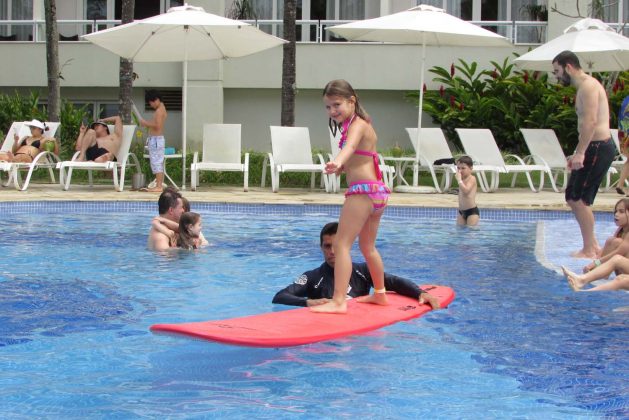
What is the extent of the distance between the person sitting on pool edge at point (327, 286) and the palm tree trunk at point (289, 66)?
33.8 ft

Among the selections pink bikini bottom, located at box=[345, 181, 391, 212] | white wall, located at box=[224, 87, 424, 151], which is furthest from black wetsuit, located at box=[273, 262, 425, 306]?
white wall, located at box=[224, 87, 424, 151]

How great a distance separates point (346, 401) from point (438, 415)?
1.55 feet

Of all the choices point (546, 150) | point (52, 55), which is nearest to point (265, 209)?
point (546, 150)

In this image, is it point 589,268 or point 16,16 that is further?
point 16,16

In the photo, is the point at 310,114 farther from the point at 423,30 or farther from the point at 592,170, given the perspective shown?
the point at 592,170

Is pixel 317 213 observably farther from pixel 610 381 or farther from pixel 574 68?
pixel 610 381

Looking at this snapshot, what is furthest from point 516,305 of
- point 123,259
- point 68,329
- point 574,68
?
point 123,259

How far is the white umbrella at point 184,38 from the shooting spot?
1475 centimetres

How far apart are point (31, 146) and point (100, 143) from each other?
1.18 m

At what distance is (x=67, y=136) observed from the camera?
19203 mm

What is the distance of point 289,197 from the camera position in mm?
13945

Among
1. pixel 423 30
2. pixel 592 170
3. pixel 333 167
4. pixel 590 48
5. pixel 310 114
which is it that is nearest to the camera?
pixel 333 167

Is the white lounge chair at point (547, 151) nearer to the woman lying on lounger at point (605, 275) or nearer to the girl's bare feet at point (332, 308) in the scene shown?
the woman lying on lounger at point (605, 275)

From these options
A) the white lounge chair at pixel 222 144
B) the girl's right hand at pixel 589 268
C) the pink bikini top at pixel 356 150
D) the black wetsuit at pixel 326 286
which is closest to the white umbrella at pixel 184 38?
the white lounge chair at pixel 222 144
